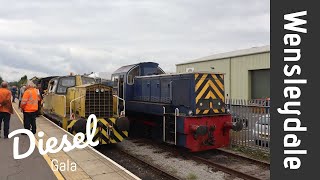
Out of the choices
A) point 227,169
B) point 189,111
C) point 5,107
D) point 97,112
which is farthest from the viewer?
point 97,112

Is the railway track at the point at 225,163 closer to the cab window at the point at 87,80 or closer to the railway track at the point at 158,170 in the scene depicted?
the railway track at the point at 158,170

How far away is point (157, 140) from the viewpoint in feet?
39.7

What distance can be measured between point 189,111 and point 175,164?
5.91 ft

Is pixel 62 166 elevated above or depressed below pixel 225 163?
above

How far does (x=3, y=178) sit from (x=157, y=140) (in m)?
7.19

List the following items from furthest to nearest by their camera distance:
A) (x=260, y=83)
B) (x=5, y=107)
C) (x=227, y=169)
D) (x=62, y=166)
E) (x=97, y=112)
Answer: (x=260, y=83) < (x=97, y=112) < (x=5, y=107) < (x=227, y=169) < (x=62, y=166)

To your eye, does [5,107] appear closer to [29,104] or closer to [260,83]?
[29,104]

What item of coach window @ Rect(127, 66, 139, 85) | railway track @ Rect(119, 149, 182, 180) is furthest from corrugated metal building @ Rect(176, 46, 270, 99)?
railway track @ Rect(119, 149, 182, 180)

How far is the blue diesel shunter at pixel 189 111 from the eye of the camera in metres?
9.40

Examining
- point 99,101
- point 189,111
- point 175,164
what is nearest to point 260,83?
point 189,111

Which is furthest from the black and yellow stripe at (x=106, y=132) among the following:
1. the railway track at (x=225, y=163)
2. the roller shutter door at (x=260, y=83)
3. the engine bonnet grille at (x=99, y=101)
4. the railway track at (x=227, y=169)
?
the roller shutter door at (x=260, y=83)

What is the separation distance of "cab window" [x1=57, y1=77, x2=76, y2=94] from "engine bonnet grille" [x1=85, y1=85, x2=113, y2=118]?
2525 millimetres

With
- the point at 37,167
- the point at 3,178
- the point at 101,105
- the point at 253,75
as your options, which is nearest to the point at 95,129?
the point at 101,105

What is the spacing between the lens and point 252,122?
1025 cm
